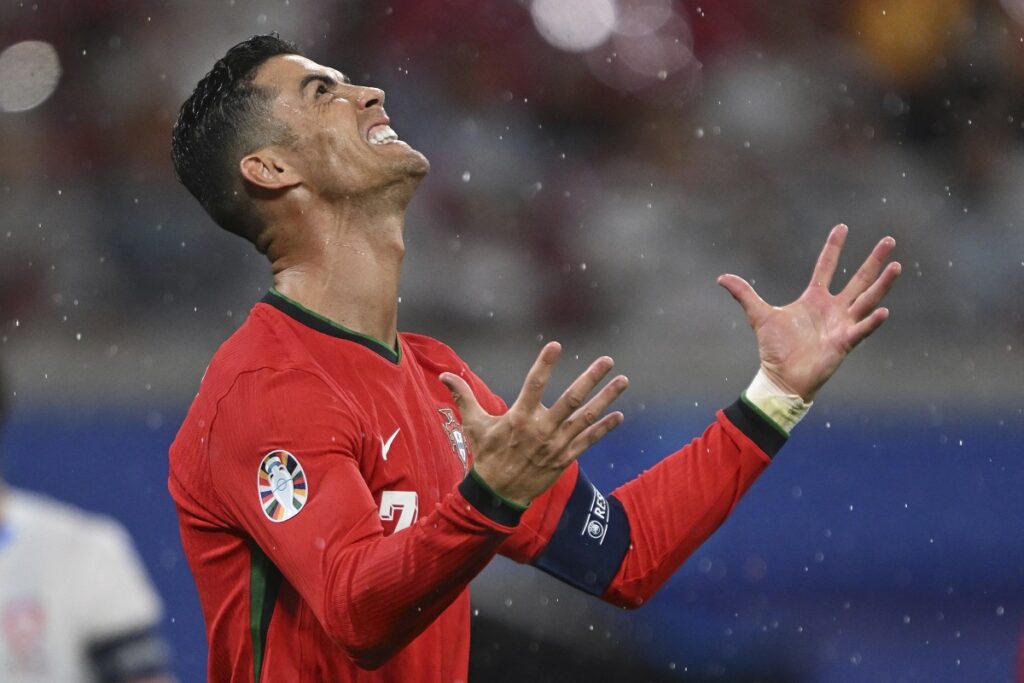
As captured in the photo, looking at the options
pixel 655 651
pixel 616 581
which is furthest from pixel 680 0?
pixel 616 581

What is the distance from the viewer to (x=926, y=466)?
579cm

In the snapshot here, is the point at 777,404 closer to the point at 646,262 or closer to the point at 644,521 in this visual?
the point at 644,521

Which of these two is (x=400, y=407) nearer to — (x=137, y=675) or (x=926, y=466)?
(x=137, y=675)

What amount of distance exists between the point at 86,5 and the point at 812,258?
3721 millimetres

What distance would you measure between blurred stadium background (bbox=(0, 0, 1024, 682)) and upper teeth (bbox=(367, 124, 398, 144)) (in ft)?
8.42

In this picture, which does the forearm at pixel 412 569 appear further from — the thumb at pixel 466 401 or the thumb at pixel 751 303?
the thumb at pixel 751 303

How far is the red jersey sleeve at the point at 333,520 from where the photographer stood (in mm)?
2482

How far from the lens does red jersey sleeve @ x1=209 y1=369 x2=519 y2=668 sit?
2.48 meters

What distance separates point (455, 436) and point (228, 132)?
0.85 meters

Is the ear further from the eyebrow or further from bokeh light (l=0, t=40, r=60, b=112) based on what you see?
bokeh light (l=0, t=40, r=60, b=112)

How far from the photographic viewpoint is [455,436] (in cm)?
317

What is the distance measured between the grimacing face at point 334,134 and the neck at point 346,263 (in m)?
0.06

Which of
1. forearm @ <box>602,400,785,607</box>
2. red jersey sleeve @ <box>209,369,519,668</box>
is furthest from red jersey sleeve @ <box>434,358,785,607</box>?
red jersey sleeve @ <box>209,369,519,668</box>

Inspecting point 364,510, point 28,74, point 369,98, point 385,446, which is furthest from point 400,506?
point 28,74
